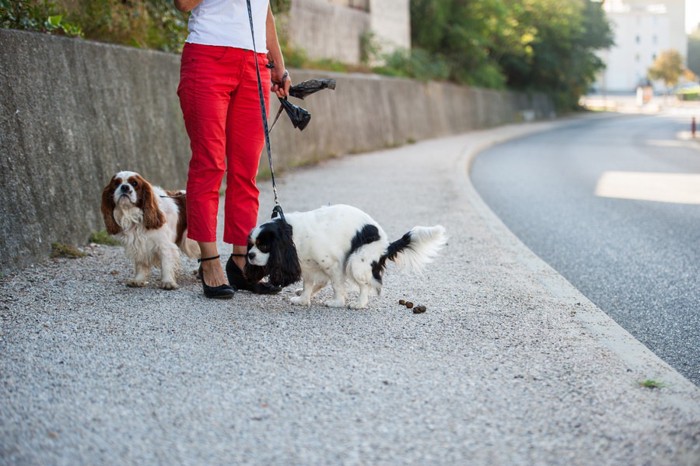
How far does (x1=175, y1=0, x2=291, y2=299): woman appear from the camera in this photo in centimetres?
518

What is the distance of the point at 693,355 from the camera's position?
15.1 ft

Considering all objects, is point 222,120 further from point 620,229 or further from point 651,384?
point 620,229

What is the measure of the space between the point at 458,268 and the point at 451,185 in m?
5.97

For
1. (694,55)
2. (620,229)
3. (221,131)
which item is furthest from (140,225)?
(694,55)

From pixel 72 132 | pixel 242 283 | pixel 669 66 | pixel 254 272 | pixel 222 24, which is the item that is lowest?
pixel 669 66

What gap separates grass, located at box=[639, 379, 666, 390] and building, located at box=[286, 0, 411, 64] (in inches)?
589

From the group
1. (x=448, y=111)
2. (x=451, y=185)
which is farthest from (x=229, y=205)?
(x=448, y=111)

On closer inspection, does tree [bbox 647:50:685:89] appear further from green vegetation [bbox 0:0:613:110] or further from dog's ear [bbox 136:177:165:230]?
dog's ear [bbox 136:177:165:230]

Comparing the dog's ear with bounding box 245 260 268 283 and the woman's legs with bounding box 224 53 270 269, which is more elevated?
the woman's legs with bounding box 224 53 270 269

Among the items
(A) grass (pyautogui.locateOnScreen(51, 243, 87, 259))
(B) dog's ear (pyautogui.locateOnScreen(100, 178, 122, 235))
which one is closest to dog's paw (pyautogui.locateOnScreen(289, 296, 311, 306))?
(B) dog's ear (pyautogui.locateOnScreen(100, 178, 122, 235))

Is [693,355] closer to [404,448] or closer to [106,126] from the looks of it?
[404,448]

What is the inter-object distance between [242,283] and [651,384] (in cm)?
276

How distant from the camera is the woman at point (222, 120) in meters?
5.18

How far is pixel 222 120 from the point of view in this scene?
5262 millimetres
